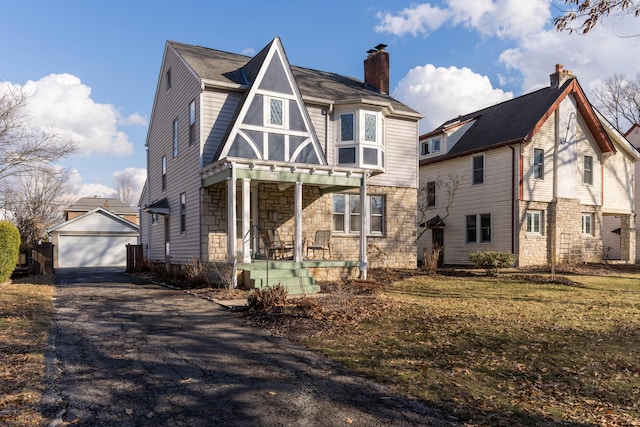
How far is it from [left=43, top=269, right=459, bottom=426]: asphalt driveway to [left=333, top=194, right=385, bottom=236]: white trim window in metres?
9.90

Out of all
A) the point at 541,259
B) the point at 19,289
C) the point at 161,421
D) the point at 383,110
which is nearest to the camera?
the point at 161,421

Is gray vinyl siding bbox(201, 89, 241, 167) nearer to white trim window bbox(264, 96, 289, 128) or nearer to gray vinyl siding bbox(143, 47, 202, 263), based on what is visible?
gray vinyl siding bbox(143, 47, 202, 263)

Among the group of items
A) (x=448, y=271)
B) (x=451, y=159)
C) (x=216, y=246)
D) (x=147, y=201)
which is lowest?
(x=448, y=271)

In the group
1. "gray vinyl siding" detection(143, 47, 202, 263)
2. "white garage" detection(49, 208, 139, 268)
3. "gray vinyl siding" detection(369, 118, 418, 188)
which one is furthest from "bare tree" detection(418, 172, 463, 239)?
"white garage" detection(49, 208, 139, 268)

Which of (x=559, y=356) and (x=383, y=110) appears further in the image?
(x=383, y=110)

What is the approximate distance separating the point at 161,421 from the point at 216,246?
10.9 m

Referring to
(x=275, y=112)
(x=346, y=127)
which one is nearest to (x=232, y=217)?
(x=275, y=112)

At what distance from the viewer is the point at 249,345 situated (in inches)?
269

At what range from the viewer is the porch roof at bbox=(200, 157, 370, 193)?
12.8m

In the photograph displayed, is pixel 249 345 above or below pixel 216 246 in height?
below

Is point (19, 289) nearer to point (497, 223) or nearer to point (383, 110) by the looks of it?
point (383, 110)

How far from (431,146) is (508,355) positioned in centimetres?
2096

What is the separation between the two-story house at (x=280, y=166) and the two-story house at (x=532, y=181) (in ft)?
17.1

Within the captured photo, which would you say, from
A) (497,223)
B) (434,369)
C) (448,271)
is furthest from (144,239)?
(434,369)
